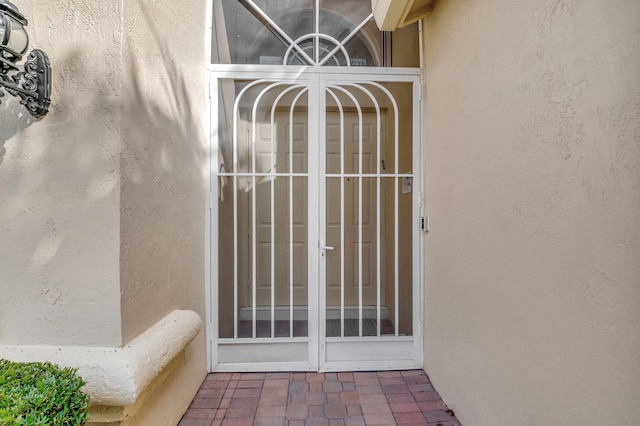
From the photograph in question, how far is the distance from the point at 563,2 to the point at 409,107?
165 centimetres

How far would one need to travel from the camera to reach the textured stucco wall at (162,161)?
63.6 inches

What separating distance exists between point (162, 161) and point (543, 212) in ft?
6.59

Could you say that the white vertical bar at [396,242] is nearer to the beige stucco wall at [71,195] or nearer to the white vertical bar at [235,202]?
the white vertical bar at [235,202]

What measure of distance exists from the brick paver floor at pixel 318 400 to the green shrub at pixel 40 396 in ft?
3.74

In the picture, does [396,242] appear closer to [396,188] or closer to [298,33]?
[396,188]

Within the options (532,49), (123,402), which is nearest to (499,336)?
(532,49)

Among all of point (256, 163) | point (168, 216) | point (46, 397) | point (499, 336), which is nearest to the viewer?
point (46, 397)

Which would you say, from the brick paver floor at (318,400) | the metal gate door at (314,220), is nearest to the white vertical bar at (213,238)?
the metal gate door at (314,220)

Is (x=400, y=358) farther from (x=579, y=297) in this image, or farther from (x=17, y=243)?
(x=17, y=243)

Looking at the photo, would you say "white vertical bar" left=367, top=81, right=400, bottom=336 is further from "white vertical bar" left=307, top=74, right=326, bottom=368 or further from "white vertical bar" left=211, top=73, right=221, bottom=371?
"white vertical bar" left=211, top=73, right=221, bottom=371

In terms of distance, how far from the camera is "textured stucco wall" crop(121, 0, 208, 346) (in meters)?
1.62

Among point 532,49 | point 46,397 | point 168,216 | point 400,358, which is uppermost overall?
point 532,49

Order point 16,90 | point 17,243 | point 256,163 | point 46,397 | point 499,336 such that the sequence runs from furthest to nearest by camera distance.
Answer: point 256,163 < point 499,336 < point 17,243 < point 16,90 < point 46,397

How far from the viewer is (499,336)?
5.45 feet
